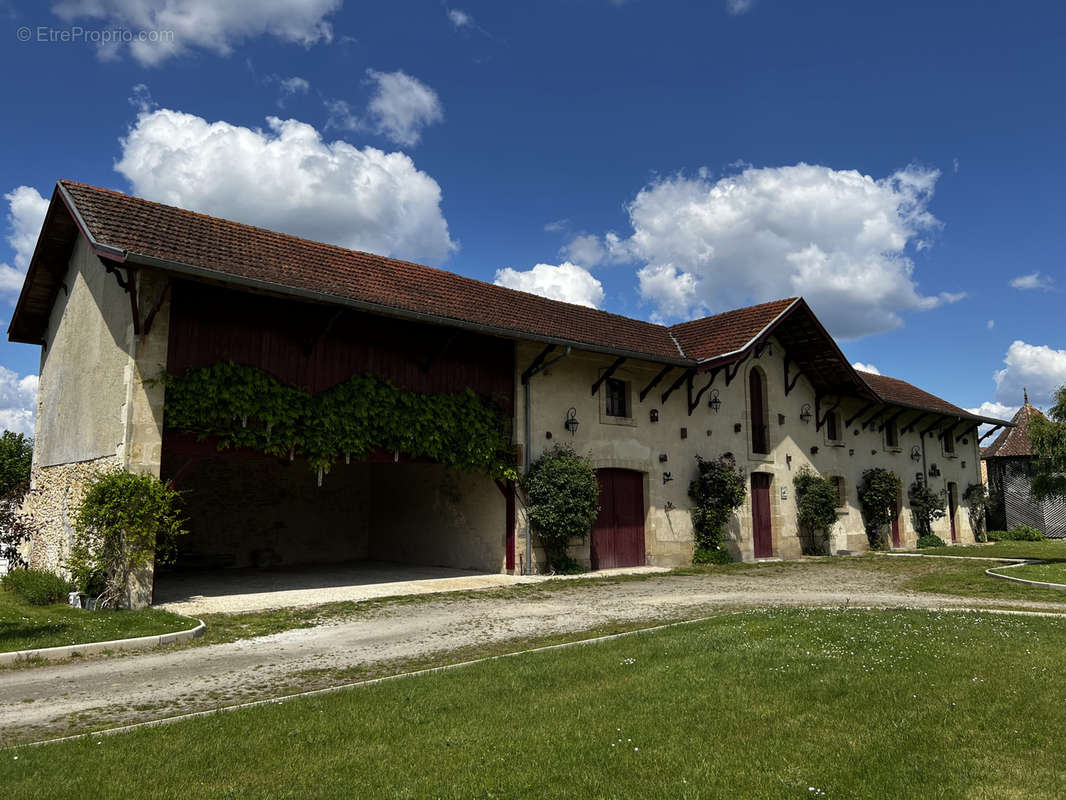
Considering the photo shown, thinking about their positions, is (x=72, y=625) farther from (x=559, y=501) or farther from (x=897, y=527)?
(x=897, y=527)

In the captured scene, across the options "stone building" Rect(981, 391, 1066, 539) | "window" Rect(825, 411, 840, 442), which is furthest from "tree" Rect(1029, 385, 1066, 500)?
"stone building" Rect(981, 391, 1066, 539)

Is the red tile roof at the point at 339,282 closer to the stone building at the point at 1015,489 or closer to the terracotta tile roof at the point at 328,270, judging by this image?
the terracotta tile roof at the point at 328,270

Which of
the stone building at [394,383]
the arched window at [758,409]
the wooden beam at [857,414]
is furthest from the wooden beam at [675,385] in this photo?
the wooden beam at [857,414]

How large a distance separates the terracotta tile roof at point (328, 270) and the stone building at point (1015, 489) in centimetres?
2185

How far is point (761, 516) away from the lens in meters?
19.9

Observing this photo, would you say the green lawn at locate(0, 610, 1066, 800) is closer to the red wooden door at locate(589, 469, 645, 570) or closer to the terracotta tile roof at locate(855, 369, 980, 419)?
the red wooden door at locate(589, 469, 645, 570)

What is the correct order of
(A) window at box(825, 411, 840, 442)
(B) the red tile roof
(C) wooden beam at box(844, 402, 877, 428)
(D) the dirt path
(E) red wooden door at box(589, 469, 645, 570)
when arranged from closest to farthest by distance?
(D) the dirt path
(B) the red tile roof
(E) red wooden door at box(589, 469, 645, 570)
(A) window at box(825, 411, 840, 442)
(C) wooden beam at box(844, 402, 877, 428)

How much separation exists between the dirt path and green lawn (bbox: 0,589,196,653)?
711 millimetres

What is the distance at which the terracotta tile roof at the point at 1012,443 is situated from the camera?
3098 centimetres

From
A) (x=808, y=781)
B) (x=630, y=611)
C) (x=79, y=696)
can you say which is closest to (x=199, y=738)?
(x=79, y=696)

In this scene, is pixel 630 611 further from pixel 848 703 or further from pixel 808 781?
pixel 808 781

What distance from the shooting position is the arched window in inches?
795

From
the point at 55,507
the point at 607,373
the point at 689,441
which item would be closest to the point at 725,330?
the point at 689,441

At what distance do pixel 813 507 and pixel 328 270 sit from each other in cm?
1480
